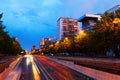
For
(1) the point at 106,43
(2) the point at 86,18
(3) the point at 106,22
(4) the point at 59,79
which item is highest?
(2) the point at 86,18

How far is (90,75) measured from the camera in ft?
116

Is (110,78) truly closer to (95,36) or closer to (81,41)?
(95,36)

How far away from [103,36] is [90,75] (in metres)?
40.3

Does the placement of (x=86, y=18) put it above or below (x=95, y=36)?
above

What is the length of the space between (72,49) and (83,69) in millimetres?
84681

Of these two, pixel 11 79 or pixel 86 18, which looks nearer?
pixel 11 79

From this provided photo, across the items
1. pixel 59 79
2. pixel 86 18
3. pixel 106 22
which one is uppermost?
pixel 86 18

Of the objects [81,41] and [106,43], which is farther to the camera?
[81,41]

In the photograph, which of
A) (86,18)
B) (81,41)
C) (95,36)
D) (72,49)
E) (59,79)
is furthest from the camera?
(86,18)

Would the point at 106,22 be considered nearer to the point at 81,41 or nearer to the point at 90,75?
the point at 81,41

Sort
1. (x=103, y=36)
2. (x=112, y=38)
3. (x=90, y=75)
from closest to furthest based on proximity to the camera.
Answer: (x=90, y=75), (x=112, y=38), (x=103, y=36)

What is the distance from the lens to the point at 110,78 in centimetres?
2592

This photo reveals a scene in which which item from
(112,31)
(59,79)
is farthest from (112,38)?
(59,79)

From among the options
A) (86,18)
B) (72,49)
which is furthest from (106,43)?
(86,18)
